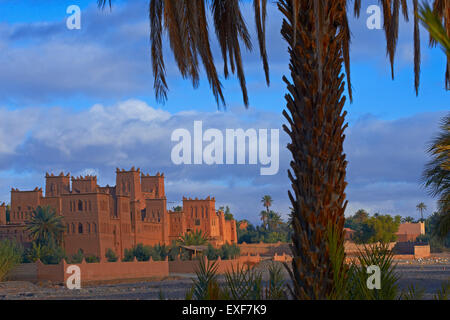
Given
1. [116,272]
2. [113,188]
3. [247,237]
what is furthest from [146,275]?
[247,237]

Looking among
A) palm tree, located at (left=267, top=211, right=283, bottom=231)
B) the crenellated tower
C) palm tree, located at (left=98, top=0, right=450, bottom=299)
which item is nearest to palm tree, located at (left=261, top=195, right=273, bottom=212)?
palm tree, located at (left=267, top=211, right=283, bottom=231)

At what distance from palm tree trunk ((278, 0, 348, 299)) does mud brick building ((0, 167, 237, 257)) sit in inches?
2139

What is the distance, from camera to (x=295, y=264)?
247 inches

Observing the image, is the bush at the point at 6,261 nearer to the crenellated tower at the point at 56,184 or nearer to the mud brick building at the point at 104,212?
the mud brick building at the point at 104,212

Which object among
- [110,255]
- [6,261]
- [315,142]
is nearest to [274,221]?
[110,255]

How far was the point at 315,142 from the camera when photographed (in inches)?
246

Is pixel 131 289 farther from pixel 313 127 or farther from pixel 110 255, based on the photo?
pixel 110 255

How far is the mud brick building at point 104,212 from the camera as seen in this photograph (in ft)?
194

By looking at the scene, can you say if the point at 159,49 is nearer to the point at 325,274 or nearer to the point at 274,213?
the point at 325,274

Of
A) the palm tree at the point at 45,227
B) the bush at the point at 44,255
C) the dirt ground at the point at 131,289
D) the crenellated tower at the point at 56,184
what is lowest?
the dirt ground at the point at 131,289

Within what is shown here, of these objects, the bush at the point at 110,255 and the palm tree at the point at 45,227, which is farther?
the bush at the point at 110,255

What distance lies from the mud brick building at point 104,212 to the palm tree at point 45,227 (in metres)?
0.97

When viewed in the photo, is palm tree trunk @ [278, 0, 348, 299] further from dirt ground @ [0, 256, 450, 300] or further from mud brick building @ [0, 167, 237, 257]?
mud brick building @ [0, 167, 237, 257]

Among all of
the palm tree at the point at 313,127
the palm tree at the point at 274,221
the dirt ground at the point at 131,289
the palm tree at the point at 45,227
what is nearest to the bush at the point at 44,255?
the palm tree at the point at 45,227
